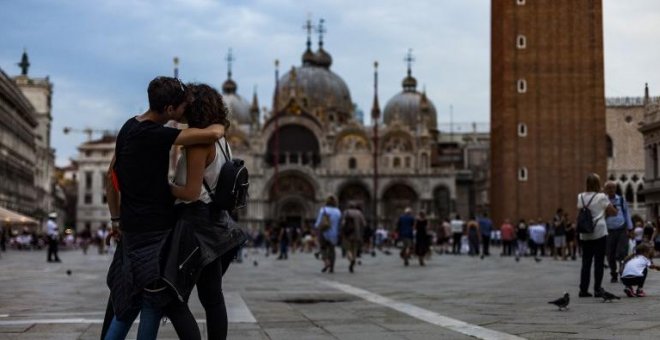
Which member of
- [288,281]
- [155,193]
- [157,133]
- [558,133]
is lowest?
[288,281]

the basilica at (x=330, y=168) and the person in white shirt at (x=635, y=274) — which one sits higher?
the basilica at (x=330, y=168)

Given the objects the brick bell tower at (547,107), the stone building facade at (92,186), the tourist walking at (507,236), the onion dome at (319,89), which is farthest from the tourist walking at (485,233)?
the stone building facade at (92,186)

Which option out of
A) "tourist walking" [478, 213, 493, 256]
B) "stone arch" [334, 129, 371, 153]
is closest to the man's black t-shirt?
"tourist walking" [478, 213, 493, 256]

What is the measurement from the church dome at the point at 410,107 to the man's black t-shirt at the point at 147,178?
278 ft

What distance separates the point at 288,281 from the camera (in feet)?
52.4

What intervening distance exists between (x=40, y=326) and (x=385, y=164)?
227ft

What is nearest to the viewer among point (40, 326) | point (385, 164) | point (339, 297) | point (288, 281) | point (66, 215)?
point (40, 326)

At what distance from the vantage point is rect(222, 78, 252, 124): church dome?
96.4 m

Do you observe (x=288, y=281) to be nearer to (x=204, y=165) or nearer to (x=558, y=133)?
(x=204, y=165)

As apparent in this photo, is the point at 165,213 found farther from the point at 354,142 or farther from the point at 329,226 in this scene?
the point at 354,142

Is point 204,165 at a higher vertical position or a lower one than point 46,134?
lower

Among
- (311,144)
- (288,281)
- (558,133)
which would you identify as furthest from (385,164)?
(288,281)

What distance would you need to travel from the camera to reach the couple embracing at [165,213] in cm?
493

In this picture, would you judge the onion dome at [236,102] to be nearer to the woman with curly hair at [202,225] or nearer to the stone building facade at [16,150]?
the stone building facade at [16,150]
